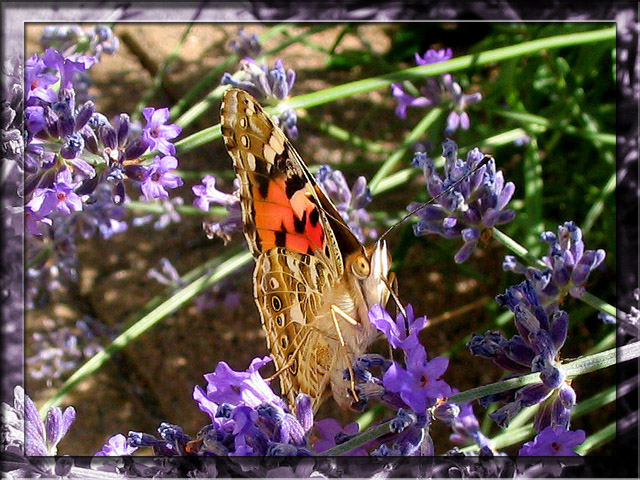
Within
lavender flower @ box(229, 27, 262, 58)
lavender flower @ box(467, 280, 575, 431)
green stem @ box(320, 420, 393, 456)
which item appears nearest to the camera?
green stem @ box(320, 420, 393, 456)

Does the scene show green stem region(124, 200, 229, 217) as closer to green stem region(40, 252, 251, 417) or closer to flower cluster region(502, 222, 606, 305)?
green stem region(40, 252, 251, 417)

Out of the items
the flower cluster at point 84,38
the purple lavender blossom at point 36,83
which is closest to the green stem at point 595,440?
the purple lavender blossom at point 36,83

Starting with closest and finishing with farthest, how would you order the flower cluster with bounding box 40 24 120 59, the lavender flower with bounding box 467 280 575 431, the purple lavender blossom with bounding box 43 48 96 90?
1. the lavender flower with bounding box 467 280 575 431
2. the purple lavender blossom with bounding box 43 48 96 90
3. the flower cluster with bounding box 40 24 120 59

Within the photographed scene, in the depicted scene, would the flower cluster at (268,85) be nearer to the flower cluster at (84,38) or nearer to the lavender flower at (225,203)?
the lavender flower at (225,203)

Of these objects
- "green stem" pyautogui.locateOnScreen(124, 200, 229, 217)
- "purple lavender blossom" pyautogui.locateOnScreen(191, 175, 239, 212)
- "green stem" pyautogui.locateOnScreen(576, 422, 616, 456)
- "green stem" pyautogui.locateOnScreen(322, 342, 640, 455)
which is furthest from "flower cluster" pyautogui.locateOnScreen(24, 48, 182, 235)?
"green stem" pyautogui.locateOnScreen(576, 422, 616, 456)

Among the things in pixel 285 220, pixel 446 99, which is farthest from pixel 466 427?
pixel 446 99

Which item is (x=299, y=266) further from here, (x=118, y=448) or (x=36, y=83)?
(x=36, y=83)

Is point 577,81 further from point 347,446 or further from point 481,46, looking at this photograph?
point 347,446
